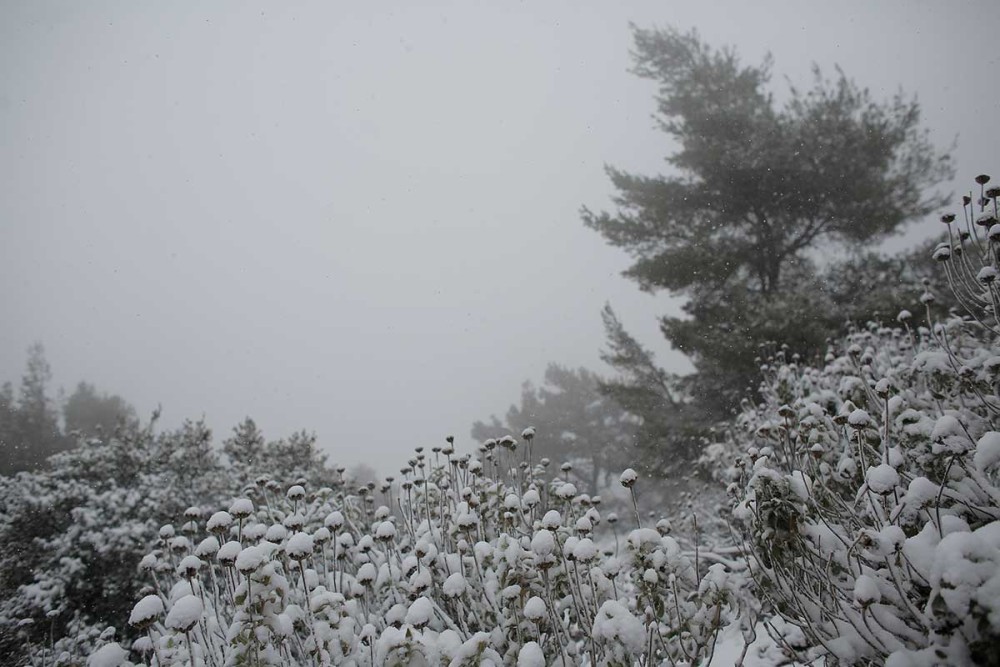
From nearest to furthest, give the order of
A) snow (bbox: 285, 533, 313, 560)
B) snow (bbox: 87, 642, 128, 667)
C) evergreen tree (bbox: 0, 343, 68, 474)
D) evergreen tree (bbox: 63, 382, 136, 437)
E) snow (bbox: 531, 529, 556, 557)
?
snow (bbox: 87, 642, 128, 667) → snow (bbox: 531, 529, 556, 557) → snow (bbox: 285, 533, 313, 560) → evergreen tree (bbox: 0, 343, 68, 474) → evergreen tree (bbox: 63, 382, 136, 437)

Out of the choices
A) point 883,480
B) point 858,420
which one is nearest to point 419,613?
point 883,480

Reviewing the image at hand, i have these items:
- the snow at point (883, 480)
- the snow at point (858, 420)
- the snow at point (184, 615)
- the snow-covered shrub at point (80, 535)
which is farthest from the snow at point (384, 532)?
the snow-covered shrub at point (80, 535)

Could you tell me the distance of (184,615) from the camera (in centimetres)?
157

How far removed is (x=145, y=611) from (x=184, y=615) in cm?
18

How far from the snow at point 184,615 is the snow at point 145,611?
7cm

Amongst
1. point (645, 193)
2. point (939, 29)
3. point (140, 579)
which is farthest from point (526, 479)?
point (939, 29)

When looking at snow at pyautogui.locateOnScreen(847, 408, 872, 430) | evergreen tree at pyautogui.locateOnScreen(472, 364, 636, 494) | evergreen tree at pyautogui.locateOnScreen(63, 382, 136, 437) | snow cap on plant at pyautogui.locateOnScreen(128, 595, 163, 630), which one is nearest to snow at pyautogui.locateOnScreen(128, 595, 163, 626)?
snow cap on plant at pyautogui.locateOnScreen(128, 595, 163, 630)

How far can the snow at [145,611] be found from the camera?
5.21ft

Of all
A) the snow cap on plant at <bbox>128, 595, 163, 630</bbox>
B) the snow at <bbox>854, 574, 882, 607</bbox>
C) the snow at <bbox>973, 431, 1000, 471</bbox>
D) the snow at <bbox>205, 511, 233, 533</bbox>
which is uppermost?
the snow at <bbox>205, 511, 233, 533</bbox>

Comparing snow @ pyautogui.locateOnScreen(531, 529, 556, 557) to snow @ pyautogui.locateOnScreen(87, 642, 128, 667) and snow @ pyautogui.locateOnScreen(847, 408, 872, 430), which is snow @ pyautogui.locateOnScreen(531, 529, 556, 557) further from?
snow @ pyautogui.locateOnScreen(87, 642, 128, 667)

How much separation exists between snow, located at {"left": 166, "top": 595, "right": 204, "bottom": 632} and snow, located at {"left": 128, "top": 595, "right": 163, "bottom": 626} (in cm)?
7

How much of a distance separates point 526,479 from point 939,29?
20.3 m

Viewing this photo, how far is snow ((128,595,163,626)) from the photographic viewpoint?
159cm

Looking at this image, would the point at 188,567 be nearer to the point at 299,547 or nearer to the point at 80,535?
the point at 299,547
